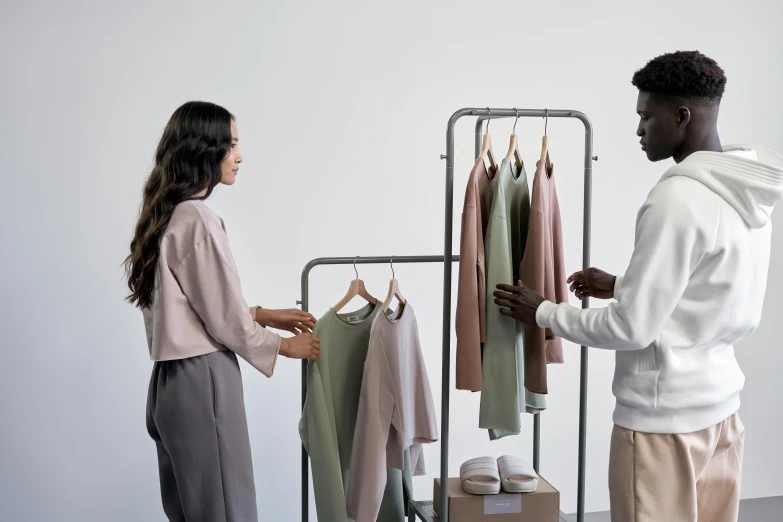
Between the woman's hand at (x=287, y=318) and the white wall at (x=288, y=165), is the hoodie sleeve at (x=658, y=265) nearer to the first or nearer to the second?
the woman's hand at (x=287, y=318)

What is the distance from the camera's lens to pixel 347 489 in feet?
8.15

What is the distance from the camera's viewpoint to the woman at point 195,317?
209 cm

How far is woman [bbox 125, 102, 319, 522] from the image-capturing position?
209 cm

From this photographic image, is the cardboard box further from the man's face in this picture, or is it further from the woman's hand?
the man's face

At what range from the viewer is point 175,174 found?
2.14 m

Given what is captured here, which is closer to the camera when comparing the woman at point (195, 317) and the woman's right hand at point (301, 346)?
the woman at point (195, 317)

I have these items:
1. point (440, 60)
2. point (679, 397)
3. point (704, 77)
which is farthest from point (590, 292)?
point (440, 60)

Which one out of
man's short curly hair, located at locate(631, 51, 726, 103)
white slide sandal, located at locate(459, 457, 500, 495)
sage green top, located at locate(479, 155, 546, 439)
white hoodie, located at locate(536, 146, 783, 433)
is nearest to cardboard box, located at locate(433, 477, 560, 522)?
white slide sandal, located at locate(459, 457, 500, 495)

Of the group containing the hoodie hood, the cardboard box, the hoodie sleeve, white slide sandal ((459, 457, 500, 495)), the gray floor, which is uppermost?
the hoodie hood

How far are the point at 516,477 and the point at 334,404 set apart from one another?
1.99 ft

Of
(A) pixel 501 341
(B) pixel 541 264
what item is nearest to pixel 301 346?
(A) pixel 501 341

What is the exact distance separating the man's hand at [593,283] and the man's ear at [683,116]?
542 mm

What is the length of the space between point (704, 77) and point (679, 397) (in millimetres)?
699

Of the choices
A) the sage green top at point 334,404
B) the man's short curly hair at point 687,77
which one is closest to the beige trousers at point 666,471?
the man's short curly hair at point 687,77
